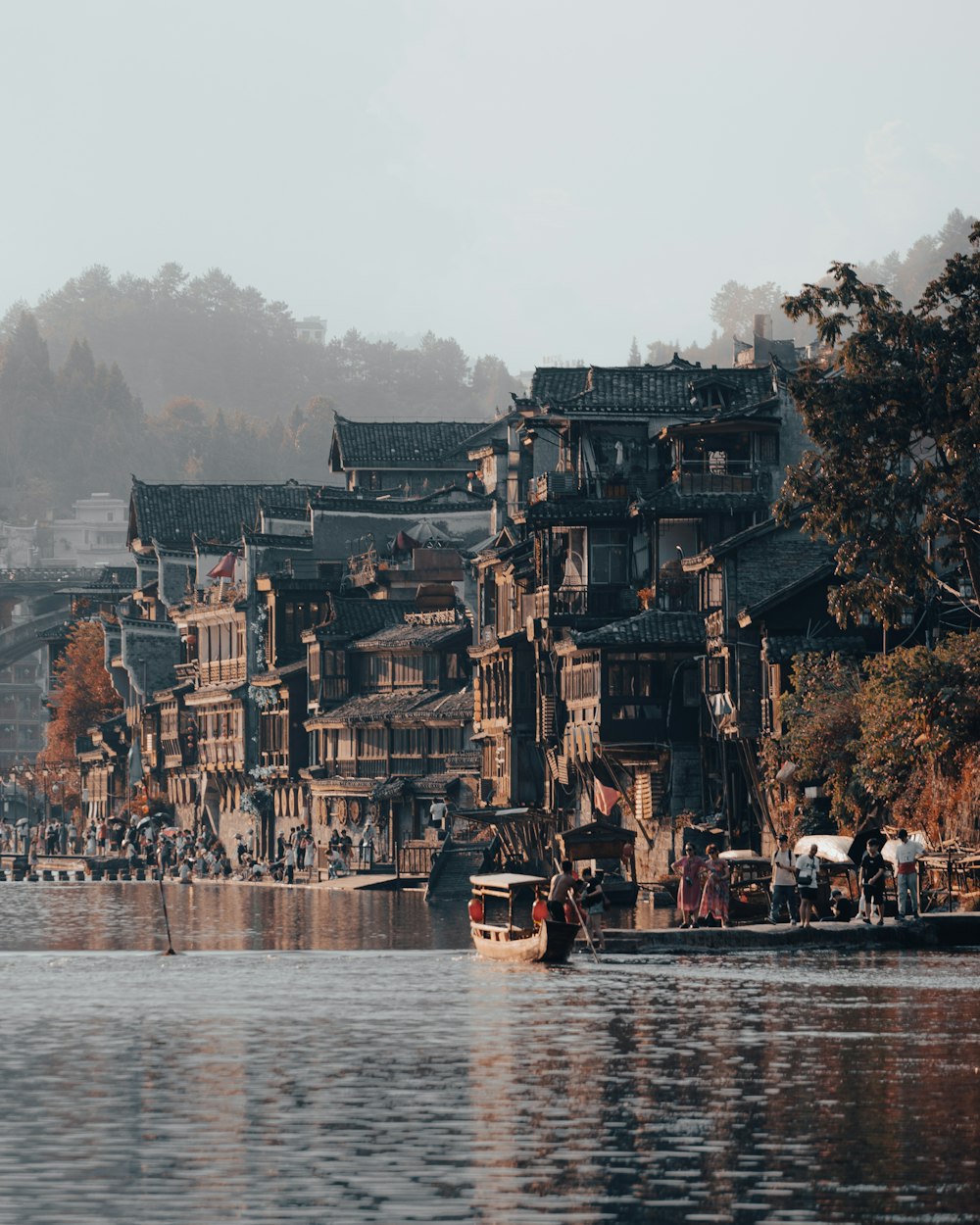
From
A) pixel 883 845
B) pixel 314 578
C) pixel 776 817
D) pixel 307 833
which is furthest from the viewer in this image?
pixel 314 578

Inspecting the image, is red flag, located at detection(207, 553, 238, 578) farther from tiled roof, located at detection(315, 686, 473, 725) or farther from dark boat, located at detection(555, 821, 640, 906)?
dark boat, located at detection(555, 821, 640, 906)

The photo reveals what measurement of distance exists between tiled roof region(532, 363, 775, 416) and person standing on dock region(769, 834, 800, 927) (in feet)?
157

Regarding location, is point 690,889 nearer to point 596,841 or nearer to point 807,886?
point 807,886

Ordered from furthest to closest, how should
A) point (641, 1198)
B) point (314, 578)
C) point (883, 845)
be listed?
point (314, 578), point (883, 845), point (641, 1198)

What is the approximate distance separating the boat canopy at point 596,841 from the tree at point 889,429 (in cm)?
3166

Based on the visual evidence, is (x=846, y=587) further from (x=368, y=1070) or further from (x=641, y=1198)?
(x=641, y=1198)

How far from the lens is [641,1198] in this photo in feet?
70.6

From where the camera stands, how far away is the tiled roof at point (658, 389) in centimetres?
10750

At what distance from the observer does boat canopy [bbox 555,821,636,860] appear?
96.1 m

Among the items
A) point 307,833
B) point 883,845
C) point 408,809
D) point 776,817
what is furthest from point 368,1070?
point 307,833

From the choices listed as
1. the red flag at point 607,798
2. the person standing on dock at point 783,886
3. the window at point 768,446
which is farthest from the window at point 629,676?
the person standing on dock at point 783,886

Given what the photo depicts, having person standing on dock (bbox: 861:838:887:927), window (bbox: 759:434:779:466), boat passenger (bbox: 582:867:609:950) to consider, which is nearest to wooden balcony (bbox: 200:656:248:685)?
window (bbox: 759:434:779:466)

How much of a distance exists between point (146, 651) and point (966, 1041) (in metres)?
150

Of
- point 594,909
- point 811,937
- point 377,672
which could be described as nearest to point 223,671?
point 377,672
